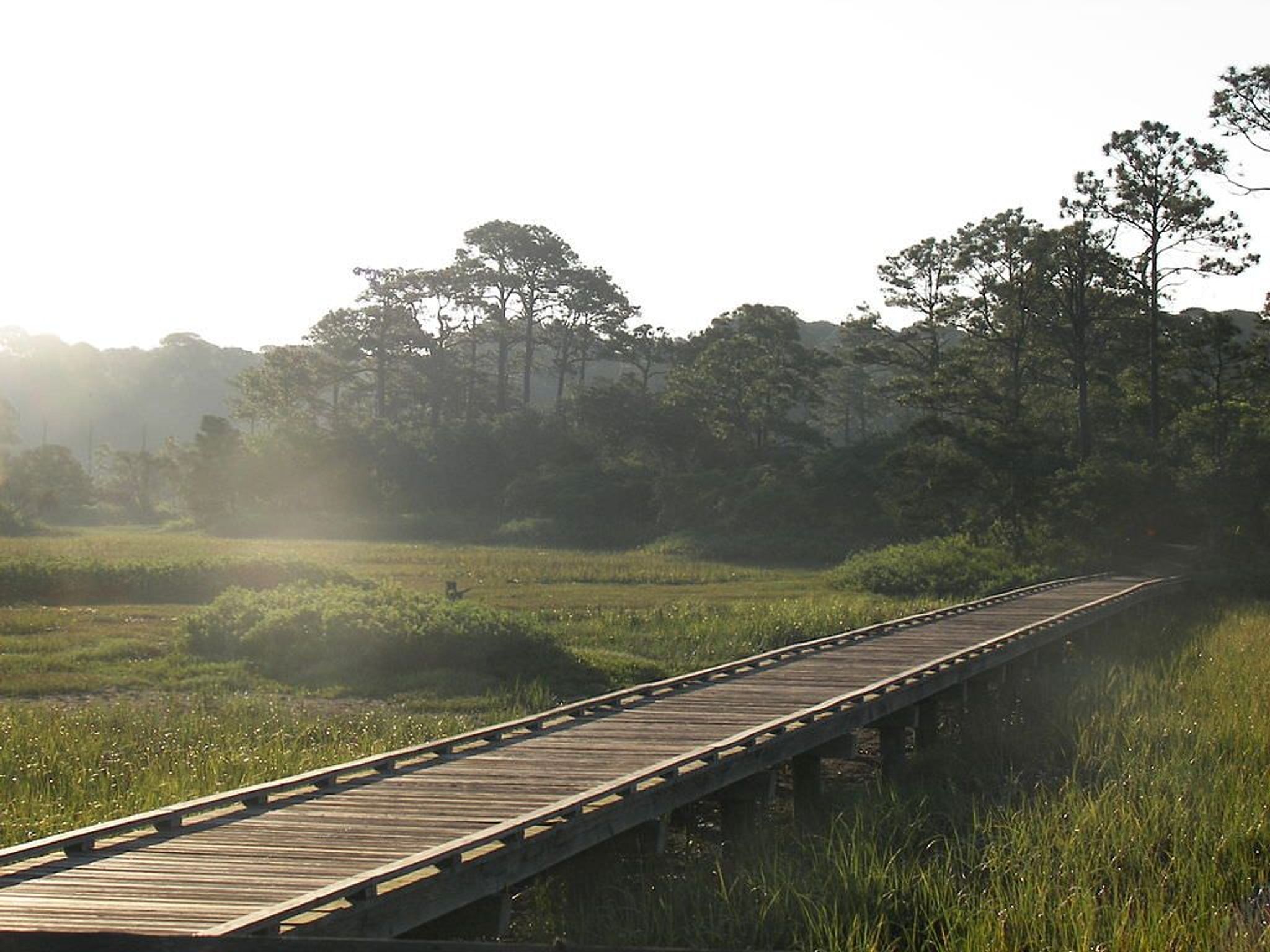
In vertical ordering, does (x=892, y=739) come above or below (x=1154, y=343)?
below

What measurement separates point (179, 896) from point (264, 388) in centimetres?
6949

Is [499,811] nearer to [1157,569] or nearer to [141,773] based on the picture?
[141,773]

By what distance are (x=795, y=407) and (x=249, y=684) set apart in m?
48.4

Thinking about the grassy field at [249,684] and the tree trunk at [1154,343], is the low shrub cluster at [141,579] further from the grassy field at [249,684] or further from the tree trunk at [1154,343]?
the tree trunk at [1154,343]

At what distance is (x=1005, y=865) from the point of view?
7.91 meters

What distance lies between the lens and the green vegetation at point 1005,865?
6.96 metres

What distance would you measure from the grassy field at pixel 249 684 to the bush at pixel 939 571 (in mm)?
1013

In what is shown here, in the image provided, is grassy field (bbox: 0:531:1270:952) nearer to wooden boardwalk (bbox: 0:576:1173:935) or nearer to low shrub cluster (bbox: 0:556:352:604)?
wooden boardwalk (bbox: 0:576:1173:935)

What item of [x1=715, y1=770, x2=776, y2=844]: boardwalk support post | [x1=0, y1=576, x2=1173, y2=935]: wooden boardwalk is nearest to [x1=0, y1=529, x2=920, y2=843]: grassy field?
[x1=0, y1=576, x2=1173, y2=935]: wooden boardwalk

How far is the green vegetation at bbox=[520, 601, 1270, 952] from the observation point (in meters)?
6.96

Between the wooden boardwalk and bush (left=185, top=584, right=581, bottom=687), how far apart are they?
19.6 feet

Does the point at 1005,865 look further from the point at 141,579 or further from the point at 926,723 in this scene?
the point at 141,579

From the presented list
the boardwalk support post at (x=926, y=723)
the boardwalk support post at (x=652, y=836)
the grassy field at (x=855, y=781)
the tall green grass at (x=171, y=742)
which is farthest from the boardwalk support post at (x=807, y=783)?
the tall green grass at (x=171, y=742)

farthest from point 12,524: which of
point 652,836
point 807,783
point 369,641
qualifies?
point 652,836
